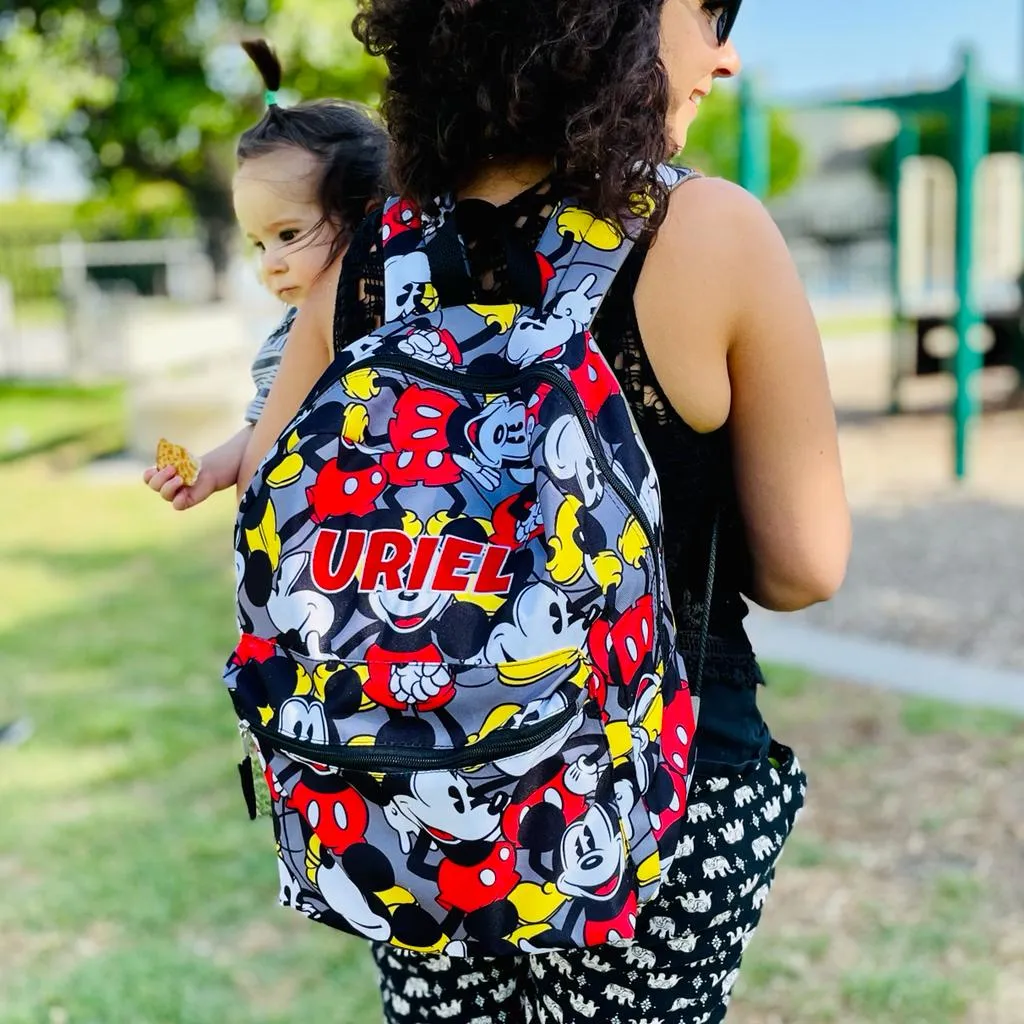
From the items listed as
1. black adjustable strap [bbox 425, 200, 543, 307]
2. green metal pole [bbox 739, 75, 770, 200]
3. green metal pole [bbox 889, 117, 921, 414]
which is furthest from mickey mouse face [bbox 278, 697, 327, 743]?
green metal pole [bbox 889, 117, 921, 414]

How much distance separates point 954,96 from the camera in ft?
25.0

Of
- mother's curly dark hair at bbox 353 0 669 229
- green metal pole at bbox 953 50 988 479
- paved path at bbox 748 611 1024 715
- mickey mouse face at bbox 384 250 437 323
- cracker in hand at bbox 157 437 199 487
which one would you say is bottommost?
paved path at bbox 748 611 1024 715

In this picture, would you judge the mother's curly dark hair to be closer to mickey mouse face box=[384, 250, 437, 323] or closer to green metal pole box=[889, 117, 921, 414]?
mickey mouse face box=[384, 250, 437, 323]

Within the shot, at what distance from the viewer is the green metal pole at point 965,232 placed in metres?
7.50

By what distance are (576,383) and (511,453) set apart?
8 centimetres

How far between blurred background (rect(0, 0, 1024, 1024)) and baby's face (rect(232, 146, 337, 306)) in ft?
1.31

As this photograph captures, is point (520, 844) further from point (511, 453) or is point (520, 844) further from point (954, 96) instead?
point (954, 96)

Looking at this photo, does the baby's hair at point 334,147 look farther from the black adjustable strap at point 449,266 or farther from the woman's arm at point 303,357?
the black adjustable strap at point 449,266

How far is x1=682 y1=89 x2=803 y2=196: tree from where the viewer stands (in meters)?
30.4

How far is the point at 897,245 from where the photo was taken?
1029cm

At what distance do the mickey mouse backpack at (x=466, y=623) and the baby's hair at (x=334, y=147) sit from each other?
0.48 m

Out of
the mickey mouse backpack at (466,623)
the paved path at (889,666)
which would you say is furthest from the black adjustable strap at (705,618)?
the paved path at (889,666)

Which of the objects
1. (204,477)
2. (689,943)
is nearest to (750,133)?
(204,477)

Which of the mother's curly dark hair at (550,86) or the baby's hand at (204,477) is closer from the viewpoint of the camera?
the mother's curly dark hair at (550,86)
